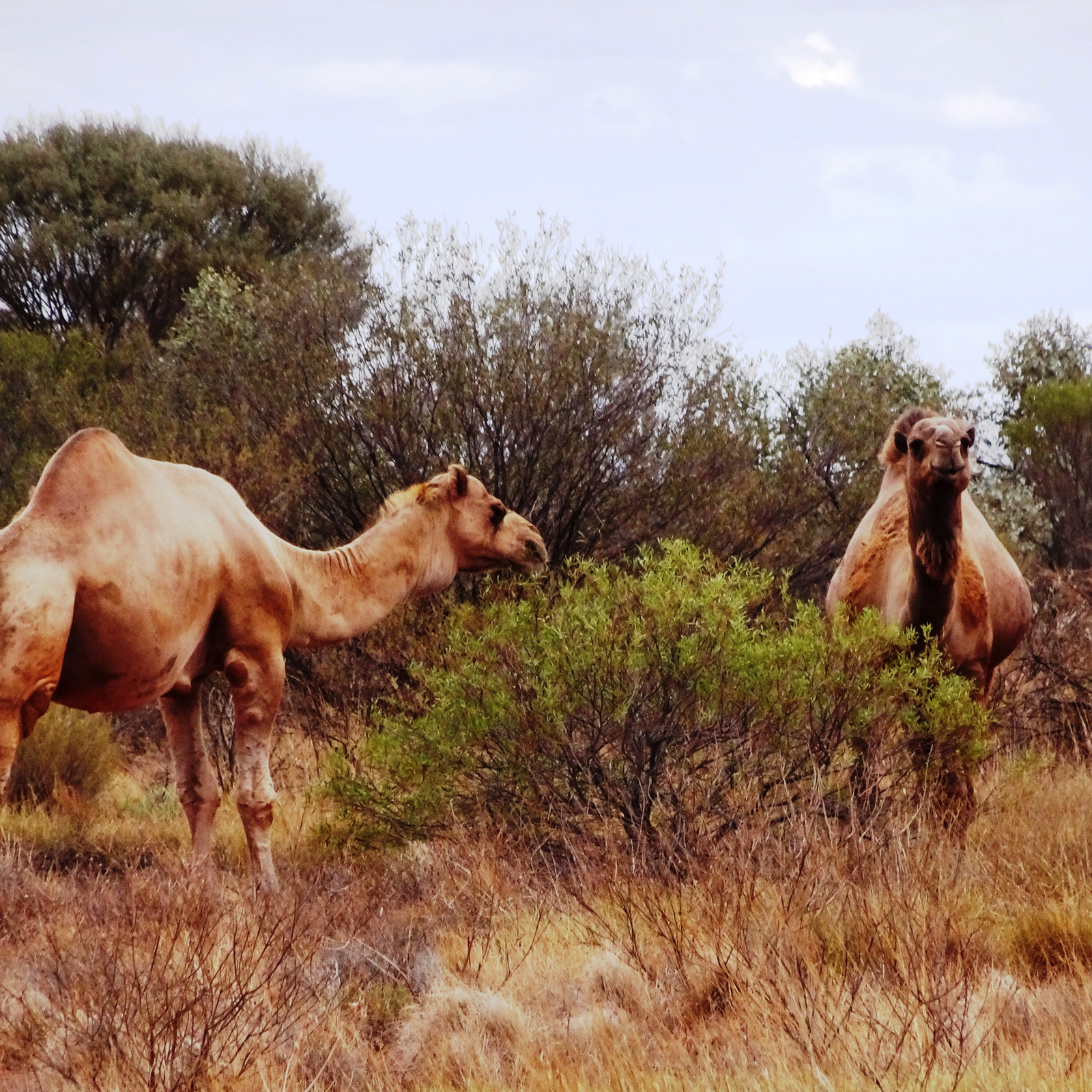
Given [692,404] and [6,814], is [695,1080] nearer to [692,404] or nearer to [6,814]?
[6,814]

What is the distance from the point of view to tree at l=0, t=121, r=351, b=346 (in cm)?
2373

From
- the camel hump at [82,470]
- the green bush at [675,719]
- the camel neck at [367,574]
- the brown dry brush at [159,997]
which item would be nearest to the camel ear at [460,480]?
the camel neck at [367,574]

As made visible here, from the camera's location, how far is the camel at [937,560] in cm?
644

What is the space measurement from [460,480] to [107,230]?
58.2 ft

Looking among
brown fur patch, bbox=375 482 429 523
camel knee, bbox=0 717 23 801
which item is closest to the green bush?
brown fur patch, bbox=375 482 429 523

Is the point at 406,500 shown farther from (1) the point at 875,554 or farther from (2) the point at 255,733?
(1) the point at 875,554

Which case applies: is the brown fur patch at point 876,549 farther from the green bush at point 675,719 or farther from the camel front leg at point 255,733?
the camel front leg at point 255,733

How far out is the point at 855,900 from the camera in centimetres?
461

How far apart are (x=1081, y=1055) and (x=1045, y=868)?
6.45 ft

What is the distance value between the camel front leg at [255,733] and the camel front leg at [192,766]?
11.1 inches

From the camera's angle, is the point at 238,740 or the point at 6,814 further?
the point at 6,814

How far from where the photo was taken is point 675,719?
20.5 ft

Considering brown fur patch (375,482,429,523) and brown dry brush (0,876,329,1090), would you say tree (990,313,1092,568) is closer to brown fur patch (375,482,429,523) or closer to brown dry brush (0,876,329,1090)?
brown fur patch (375,482,429,523)

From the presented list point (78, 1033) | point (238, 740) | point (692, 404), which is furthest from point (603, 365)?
point (78, 1033)
